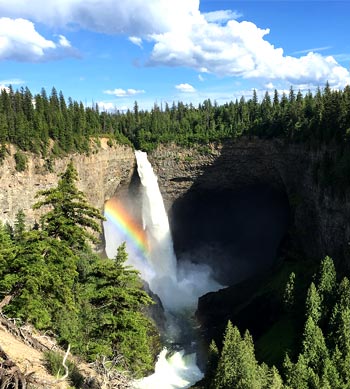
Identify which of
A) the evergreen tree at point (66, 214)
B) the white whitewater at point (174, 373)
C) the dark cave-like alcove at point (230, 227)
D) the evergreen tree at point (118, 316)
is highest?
the evergreen tree at point (66, 214)

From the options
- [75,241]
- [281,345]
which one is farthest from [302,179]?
[75,241]

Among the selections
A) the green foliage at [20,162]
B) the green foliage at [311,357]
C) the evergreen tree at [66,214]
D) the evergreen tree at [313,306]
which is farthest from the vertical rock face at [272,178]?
the evergreen tree at [66,214]

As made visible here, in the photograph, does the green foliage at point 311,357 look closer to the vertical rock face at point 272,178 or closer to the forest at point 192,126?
the vertical rock face at point 272,178

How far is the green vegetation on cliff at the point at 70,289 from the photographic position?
21.5 m

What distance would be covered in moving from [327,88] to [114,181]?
144 feet

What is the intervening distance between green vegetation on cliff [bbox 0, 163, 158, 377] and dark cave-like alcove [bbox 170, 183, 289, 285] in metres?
58.7

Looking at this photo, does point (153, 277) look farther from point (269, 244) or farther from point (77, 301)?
point (77, 301)

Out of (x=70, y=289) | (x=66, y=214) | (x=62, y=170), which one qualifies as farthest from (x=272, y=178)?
(x=66, y=214)

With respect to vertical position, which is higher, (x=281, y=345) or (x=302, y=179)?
(x=302, y=179)

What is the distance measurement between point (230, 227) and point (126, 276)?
64.9 m

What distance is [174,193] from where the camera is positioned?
85.9 meters

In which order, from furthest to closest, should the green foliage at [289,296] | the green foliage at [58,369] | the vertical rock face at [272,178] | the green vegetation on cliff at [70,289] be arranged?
the vertical rock face at [272,178], the green foliage at [289,296], the green vegetation on cliff at [70,289], the green foliage at [58,369]

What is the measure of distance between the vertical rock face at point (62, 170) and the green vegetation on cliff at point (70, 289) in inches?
1044

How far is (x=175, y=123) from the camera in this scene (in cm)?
9144
